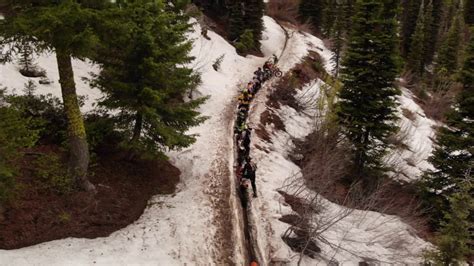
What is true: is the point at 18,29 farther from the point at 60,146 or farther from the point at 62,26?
the point at 60,146

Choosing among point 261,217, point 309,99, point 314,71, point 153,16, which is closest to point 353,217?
point 261,217

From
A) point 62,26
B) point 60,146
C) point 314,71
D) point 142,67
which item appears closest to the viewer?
point 62,26

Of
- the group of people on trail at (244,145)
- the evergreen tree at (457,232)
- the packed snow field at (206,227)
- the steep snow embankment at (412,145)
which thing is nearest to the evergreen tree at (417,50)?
the steep snow embankment at (412,145)

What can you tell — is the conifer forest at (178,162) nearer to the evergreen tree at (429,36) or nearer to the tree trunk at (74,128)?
the tree trunk at (74,128)

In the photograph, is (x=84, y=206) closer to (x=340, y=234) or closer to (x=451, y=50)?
(x=340, y=234)

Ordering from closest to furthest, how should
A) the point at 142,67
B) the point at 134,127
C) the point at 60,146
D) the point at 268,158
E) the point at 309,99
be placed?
the point at 142,67 → the point at 60,146 → the point at 134,127 → the point at 268,158 → the point at 309,99

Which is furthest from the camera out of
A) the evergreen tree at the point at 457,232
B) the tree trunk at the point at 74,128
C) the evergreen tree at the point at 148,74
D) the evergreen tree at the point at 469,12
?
the evergreen tree at the point at 469,12

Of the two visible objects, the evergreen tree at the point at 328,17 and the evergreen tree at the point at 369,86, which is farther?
the evergreen tree at the point at 328,17
